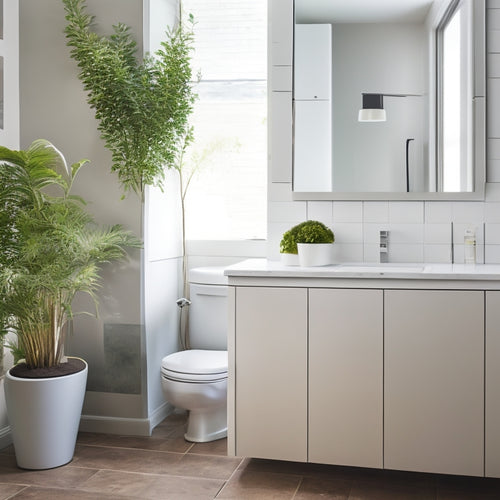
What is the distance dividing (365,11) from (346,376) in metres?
1.69

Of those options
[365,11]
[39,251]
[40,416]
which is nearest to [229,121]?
[365,11]

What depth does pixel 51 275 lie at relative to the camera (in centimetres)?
265

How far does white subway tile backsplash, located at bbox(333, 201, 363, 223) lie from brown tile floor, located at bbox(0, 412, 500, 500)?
1154mm

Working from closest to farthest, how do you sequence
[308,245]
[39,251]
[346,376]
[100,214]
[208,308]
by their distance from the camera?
1. [346,376]
2. [39,251]
3. [308,245]
4. [100,214]
5. [208,308]

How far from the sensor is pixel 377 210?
121 inches

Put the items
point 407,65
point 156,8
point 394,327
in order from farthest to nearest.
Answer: point 156,8
point 407,65
point 394,327

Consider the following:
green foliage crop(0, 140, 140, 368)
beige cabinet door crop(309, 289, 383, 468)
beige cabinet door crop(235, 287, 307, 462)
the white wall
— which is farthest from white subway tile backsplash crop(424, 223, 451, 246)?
green foliage crop(0, 140, 140, 368)

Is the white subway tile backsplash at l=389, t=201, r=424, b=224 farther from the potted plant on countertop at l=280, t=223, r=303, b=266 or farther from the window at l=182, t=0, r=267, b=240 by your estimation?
the window at l=182, t=0, r=267, b=240

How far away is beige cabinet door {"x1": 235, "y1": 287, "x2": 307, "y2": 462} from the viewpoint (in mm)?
2586

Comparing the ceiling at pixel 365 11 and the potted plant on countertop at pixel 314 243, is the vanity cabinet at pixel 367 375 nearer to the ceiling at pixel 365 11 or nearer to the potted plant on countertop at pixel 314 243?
the potted plant on countertop at pixel 314 243

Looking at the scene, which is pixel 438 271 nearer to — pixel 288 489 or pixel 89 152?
pixel 288 489

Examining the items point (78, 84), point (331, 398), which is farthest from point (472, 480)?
point (78, 84)

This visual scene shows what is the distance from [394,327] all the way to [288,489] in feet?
2.55

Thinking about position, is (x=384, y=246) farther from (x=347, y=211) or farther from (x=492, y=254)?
(x=492, y=254)
